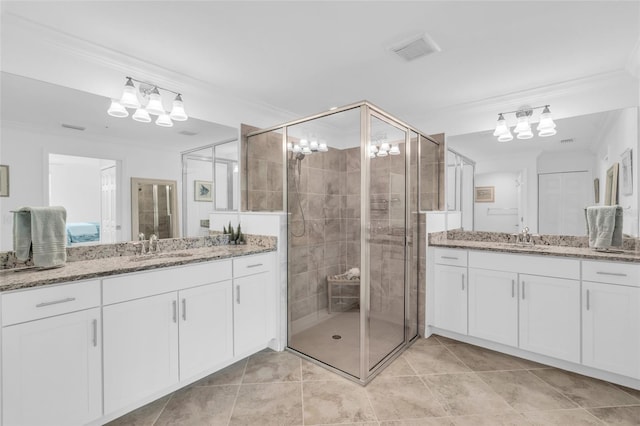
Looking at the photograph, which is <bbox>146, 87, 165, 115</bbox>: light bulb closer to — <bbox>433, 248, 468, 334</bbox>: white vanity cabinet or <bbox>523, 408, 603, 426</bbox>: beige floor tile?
<bbox>433, 248, 468, 334</bbox>: white vanity cabinet

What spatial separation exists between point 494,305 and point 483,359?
1.53 feet

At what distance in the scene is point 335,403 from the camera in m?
2.00

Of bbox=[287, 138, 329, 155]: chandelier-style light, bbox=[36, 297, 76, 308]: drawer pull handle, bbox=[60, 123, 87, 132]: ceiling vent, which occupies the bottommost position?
bbox=[36, 297, 76, 308]: drawer pull handle

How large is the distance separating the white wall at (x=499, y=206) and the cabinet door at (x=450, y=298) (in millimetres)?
626

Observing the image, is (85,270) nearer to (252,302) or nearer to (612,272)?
(252,302)

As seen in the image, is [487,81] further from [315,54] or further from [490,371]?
[490,371]

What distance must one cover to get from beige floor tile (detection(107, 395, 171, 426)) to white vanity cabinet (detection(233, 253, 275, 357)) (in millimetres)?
580

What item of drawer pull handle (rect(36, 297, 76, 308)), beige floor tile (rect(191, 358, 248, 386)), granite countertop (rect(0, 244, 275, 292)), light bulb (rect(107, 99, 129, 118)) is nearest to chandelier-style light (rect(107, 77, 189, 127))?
light bulb (rect(107, 99, 129, 118))

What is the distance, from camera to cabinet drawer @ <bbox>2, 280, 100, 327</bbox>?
1.41 m

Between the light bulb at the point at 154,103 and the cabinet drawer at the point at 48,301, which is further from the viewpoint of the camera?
the light bulb at the point at 154,103

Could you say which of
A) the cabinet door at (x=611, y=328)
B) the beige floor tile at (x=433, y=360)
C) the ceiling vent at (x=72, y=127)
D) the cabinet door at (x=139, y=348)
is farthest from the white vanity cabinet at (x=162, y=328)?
the cabinet door at (x=611, y=328)

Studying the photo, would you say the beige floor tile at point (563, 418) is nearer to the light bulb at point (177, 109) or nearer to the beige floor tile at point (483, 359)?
the beige floor tile at point (483, 359)

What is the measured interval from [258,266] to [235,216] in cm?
65

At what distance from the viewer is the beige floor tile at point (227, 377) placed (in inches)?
87.4
